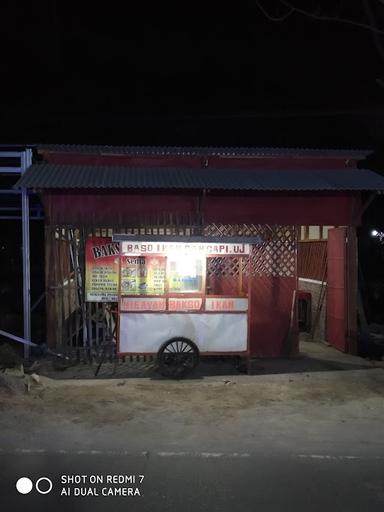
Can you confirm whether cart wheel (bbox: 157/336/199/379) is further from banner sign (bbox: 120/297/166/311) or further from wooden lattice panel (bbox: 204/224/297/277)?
wooden lattice panel (bbox: 204/224/297/277)

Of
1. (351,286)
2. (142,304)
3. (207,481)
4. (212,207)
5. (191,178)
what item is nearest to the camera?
(207,481)

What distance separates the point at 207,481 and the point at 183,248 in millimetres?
4594

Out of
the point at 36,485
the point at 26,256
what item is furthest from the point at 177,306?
the point at 36,485

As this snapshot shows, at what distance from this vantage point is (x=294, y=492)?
185 inches

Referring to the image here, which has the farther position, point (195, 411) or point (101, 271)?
point (101, 271)

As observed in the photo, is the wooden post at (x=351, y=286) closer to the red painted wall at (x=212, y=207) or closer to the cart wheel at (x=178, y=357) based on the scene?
the red painted wall at (x=212, y=207)

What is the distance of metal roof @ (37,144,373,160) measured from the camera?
1002cm

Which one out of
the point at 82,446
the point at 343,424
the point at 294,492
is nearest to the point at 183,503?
the point at 294,492

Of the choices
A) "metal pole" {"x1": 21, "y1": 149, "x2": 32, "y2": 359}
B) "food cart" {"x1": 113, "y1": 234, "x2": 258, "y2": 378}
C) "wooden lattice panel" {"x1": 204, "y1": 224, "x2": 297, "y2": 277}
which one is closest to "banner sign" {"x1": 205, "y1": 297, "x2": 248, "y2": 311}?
"food cart" {"x1": 113, "y1": 234, "x2": 258, "y2": 378}

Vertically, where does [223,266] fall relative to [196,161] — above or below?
below

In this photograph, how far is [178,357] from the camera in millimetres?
8945

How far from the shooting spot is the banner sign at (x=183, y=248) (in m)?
8.88

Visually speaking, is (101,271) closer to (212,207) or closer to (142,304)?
(142,304)

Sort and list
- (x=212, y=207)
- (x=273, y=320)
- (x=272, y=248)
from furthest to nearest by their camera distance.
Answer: (x=273, y=320)
(x=272, y=248)
(x=212, y=207)
